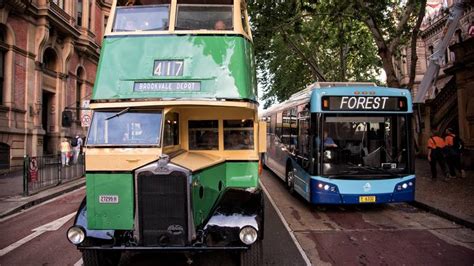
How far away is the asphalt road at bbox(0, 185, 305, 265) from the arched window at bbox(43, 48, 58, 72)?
15.0 m

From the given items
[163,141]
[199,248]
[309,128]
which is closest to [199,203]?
[199,248]

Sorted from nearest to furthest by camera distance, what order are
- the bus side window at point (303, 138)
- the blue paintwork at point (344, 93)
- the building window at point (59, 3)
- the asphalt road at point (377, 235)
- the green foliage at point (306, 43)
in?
the asphalt road at point (377, 235), the blue paintwork at point (344, 93), the bus side window at point (303, 138), the green foliage at point (306, 43), the building window at point (59, 3)

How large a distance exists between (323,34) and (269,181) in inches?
352

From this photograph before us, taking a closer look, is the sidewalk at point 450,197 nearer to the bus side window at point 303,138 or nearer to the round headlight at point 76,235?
the bus side window at point 303,138

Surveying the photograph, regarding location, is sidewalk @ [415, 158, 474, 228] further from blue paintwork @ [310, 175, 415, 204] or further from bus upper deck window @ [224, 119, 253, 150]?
bus upper deck window @ [224, 119, 253, 150]

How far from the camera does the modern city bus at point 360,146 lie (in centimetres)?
905

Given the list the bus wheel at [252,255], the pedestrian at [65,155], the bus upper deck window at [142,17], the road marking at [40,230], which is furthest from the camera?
the pedestrian at [65,155]

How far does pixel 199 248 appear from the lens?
15.4 feet

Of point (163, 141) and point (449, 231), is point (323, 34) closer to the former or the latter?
point (449, 231)

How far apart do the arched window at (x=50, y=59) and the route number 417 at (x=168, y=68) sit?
62.4 feet

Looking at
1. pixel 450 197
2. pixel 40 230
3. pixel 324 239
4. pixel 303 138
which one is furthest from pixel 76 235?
pixel 450 197

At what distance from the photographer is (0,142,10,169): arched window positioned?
682 inches

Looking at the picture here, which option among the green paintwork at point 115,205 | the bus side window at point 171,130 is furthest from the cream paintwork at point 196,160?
the bus side window at point 171,130

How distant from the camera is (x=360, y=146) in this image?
929 cm
